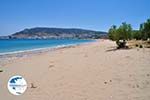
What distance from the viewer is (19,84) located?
16.8 feet

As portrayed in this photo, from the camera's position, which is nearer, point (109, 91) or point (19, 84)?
point (19, 84)

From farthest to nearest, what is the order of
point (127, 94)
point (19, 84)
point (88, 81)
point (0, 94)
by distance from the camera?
point (88, 81)
point (0, 94)
point (127, 94)
point (19, 84)

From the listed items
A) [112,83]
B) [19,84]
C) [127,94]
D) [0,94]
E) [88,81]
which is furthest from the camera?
[88,81]

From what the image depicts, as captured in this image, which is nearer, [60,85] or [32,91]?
[32,91]

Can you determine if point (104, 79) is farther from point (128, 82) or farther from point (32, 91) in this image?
point (32, 91)

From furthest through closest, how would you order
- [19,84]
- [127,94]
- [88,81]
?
[88,81] < [127,94] < [19,84]

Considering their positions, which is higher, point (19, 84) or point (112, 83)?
point (19, 84)

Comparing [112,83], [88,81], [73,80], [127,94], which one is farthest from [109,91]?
[73,80]

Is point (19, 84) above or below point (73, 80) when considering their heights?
above

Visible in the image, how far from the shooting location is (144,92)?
7.25 m

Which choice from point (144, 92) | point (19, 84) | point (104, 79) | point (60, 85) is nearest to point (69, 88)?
point (60, 85)

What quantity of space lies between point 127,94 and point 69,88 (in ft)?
6.92

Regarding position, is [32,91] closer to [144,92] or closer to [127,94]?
[127,94]

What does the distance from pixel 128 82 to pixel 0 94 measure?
14.7 ft
